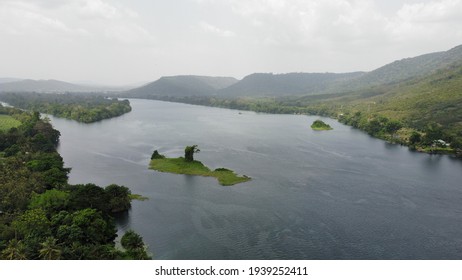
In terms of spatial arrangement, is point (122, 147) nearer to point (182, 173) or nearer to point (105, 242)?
point (182, 173)

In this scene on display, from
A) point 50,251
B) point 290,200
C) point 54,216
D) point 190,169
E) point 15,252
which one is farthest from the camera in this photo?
point 190,169

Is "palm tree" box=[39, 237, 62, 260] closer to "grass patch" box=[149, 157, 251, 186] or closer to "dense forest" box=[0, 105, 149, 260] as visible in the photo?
"dense forest" box=[0, 105, 149, 260]

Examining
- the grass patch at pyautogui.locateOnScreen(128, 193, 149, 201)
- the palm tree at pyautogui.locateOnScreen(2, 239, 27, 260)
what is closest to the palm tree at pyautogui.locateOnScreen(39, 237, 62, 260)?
the palm tree at pyautogui.locateOnScreen(2, 239, 27, 260)

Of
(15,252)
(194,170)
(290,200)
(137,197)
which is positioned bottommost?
(137,197)

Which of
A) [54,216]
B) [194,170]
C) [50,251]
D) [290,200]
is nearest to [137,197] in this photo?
[54,216]

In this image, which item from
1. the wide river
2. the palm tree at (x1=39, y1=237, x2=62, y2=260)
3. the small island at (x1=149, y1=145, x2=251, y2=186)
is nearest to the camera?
the palm tree at (x1=39, y1=237, x2=62, y2=260)

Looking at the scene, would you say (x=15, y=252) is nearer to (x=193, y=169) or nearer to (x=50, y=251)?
(x=50, y=251)

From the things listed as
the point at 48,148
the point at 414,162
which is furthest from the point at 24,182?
the point at 414,162
